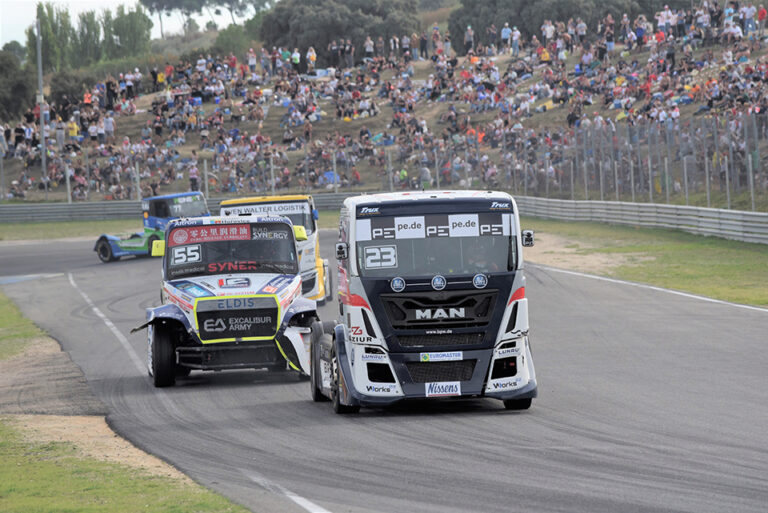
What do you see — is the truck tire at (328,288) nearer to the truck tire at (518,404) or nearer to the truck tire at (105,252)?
the truck tire at (518,404)

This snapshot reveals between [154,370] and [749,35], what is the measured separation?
4376cm

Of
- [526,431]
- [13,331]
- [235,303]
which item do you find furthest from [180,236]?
[13,331]

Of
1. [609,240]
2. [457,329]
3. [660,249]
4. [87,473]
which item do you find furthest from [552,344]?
[609,240]

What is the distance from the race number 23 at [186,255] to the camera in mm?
15266

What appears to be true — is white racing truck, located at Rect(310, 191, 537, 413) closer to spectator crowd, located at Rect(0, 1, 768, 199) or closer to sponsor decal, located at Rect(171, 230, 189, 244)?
sponsor decal, located at Rect(171, 230, 189, 244)

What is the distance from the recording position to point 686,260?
28.5m

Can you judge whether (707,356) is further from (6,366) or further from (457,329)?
(6,366)

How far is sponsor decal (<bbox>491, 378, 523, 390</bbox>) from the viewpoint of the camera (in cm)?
1091

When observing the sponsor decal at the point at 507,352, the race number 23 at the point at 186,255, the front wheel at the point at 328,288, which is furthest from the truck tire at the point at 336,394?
the front wheel at the point at 328,288

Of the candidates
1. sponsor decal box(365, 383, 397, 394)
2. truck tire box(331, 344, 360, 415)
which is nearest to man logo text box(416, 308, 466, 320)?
sponsor decal box(365, 383, 397, 394)

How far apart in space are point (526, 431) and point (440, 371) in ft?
3.93

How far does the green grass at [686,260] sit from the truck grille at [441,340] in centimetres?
1125

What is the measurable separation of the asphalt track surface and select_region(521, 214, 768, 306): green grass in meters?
3.76

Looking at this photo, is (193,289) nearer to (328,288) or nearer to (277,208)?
(328,288)
